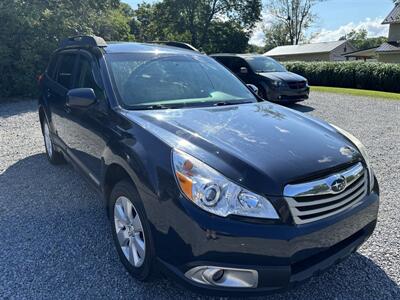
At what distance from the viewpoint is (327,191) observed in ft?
7.08

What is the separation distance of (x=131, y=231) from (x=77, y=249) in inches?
31.8

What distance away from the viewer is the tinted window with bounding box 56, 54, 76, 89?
13.7ft

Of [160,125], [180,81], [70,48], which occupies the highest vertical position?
[70,48]

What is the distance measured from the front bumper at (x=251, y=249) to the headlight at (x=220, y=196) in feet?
0.19

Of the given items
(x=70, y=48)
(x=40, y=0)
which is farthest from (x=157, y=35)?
(x=70, y=48)

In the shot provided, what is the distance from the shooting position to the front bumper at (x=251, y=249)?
1938 millimetres

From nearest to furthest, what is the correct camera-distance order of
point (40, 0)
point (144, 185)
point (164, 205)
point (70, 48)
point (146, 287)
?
point (164, 205), point (144, 185), point (146, 287), point (70, 48), point (40, 0)

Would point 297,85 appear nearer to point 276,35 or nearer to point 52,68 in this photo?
point 52,68

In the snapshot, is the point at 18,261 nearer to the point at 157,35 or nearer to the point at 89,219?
the point at 89,219

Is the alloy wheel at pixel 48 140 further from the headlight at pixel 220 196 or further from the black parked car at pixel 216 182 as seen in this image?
the headlight at pixel 220 196

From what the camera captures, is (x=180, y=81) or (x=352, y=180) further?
(x=180, y=81)

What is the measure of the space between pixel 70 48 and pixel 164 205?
10.5ft

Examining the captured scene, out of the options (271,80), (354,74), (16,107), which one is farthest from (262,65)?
(354,74)

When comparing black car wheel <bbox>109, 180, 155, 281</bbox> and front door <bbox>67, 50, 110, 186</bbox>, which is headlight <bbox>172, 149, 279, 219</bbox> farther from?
front door <bbox>67, 50, 110, 186</bbox>
